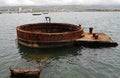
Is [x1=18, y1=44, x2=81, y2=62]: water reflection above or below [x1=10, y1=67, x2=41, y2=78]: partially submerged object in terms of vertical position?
below

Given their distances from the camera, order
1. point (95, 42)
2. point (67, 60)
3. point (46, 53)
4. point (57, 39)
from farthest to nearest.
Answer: point (95, 42) < point (57, 39) < point (46, 53) < point (67, 60)

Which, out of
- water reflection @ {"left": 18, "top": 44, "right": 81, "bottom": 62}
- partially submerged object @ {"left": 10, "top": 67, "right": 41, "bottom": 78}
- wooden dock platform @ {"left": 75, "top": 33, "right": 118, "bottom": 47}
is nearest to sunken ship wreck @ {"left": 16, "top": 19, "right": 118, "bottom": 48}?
wooden dock platform @ {"left": 75, "top": 33, "right": 118, "bottom": 47}

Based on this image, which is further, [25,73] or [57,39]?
[57,39]


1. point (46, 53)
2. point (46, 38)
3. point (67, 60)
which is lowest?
point (67, 60)

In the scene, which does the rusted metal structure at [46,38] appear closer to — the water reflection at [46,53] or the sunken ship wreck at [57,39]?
the sunken ship wreck at [57,39]

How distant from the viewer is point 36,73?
13766mm

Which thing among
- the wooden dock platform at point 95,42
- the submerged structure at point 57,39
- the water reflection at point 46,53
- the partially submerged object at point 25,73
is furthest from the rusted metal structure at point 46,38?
the partially submerged object at point 25,73

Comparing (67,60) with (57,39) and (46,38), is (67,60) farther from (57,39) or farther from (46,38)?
(46,38)

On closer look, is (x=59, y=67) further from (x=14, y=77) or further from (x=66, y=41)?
(x=66, y=41)

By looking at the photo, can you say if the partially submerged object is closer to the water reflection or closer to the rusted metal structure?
the water reflection

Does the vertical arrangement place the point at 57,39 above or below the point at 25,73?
above

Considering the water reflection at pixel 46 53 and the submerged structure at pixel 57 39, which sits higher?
the submerged structure at pixel 57 39

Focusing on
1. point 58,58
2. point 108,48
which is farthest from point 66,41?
point 108,48

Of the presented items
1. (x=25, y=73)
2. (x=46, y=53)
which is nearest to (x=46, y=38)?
(x=46, y=53)
